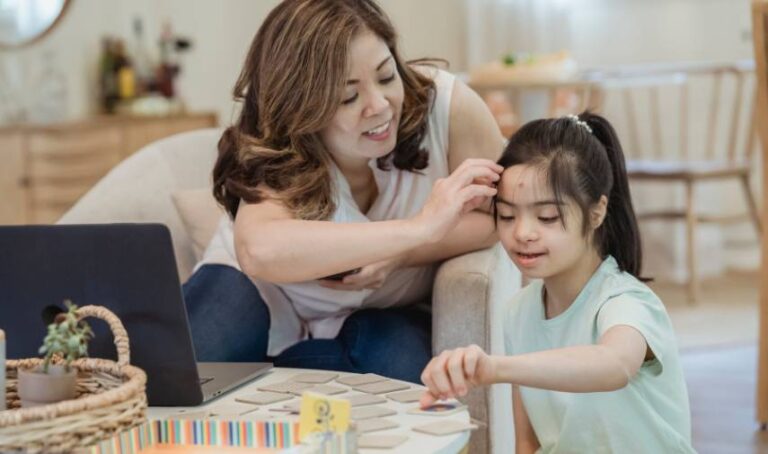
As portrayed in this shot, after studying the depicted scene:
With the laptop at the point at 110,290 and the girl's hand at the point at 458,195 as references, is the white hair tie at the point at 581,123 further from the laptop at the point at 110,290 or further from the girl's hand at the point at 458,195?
the laptop at the point at 110,290

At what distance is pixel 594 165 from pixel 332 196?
0.50 metres

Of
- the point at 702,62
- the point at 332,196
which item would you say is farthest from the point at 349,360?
the point at 702,62

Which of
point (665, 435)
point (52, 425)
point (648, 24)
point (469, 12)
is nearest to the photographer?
point (52, 425)

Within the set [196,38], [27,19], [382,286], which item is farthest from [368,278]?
[196,38]

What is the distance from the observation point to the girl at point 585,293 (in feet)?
5.25

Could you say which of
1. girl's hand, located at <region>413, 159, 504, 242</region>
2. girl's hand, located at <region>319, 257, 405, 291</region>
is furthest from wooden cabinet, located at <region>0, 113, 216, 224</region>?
girl's hand, located at <region>413, 159, 504, 242</region>

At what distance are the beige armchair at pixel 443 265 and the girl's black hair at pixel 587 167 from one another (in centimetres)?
27

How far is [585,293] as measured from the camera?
1.68 m

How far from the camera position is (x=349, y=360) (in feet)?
6.58

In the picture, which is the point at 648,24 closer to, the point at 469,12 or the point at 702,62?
the point at 702,62

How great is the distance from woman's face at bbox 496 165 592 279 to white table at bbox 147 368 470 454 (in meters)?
0.24

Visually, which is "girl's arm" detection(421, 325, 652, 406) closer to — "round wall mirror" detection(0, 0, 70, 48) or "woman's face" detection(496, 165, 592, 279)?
"woman's face" detection(496, 165, 592, 279)

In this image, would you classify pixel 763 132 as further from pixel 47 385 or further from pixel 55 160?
pixel 55 160

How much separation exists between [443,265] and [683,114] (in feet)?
10.4
